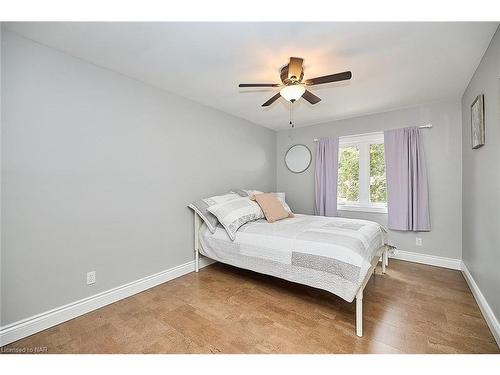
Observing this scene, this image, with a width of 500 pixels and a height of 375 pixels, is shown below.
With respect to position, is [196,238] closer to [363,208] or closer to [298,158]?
[298,158]

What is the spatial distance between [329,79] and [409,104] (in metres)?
2.08

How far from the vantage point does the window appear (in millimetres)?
3449

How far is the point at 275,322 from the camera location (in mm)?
1798

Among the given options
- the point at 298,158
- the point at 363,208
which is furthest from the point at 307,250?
the point at 298,158

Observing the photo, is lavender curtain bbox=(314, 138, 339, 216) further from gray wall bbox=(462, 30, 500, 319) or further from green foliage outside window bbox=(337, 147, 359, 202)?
gray wall bbox=(462, 30, 500, 319)

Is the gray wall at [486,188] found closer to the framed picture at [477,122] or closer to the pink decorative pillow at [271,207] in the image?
the framed picture at [477,122]

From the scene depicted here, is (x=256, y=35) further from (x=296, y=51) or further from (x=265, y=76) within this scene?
(x=265, y=76)

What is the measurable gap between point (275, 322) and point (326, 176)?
2.66 meters

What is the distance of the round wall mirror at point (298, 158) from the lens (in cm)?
415

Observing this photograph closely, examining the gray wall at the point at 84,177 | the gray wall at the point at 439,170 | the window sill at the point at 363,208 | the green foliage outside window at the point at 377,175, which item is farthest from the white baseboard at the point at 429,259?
the gray wall at the point at 84,177

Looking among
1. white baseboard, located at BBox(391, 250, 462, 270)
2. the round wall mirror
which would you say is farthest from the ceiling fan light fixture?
white baseboard, located at BBox(391, 250, 462, 270)

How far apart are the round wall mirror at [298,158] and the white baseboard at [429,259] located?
2034 mm

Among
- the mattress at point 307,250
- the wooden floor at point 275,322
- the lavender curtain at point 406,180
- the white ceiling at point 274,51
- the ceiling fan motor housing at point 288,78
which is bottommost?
the wooden floor at point 275,322
